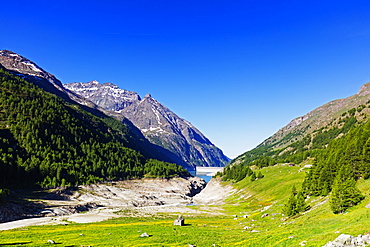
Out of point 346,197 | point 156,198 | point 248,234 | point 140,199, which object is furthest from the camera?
point 156,198

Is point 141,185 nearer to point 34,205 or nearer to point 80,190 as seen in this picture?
point 80,190

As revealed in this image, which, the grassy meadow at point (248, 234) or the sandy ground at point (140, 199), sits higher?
the grassy meadow at point (248, 234)

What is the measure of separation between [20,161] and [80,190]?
3988 centimetres

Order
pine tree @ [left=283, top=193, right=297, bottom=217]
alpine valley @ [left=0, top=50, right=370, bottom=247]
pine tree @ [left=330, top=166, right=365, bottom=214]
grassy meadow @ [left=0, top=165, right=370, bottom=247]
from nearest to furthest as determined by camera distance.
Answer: grassy meadow @ [left=0, top=165, right=370, bottom=247]
pine tree @ [left=330, top=166, right=365, bottom=214]
alpine valley @ [left=0, top=50, right=370, bottom=247]
pine tree @ [left=283, top=193, right=297, bottom=217]

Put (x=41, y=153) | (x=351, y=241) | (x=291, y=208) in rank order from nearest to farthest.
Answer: (x=351, y=241) → (x=291, y=208) → (x=41, y=153)

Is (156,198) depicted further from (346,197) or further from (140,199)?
(346,197)

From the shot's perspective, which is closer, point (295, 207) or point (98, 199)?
point (295, 207)

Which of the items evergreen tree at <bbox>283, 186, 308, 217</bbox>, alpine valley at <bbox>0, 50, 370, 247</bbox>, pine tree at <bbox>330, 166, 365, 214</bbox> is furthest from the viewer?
evergreen tree at <bbox>283, 186, 308, 217</bbox>

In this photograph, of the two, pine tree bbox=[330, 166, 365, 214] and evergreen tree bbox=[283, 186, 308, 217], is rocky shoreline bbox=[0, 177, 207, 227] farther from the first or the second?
pine tree bbox=[330, 166, 365, 214]

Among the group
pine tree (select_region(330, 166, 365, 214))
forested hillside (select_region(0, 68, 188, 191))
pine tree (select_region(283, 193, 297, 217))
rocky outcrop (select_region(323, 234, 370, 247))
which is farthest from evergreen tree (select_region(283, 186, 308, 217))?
forested hillside (select_region(0, 68, 188, 191))

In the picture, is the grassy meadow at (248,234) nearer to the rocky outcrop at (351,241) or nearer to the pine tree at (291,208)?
the pine tree at (291,208)

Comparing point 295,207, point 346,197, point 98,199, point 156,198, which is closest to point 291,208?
point 295,207

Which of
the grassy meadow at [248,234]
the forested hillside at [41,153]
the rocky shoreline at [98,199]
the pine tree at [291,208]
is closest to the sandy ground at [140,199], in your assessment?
the rocky shoreline at [98,199]

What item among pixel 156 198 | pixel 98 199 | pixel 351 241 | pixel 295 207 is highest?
pixel 351 241
